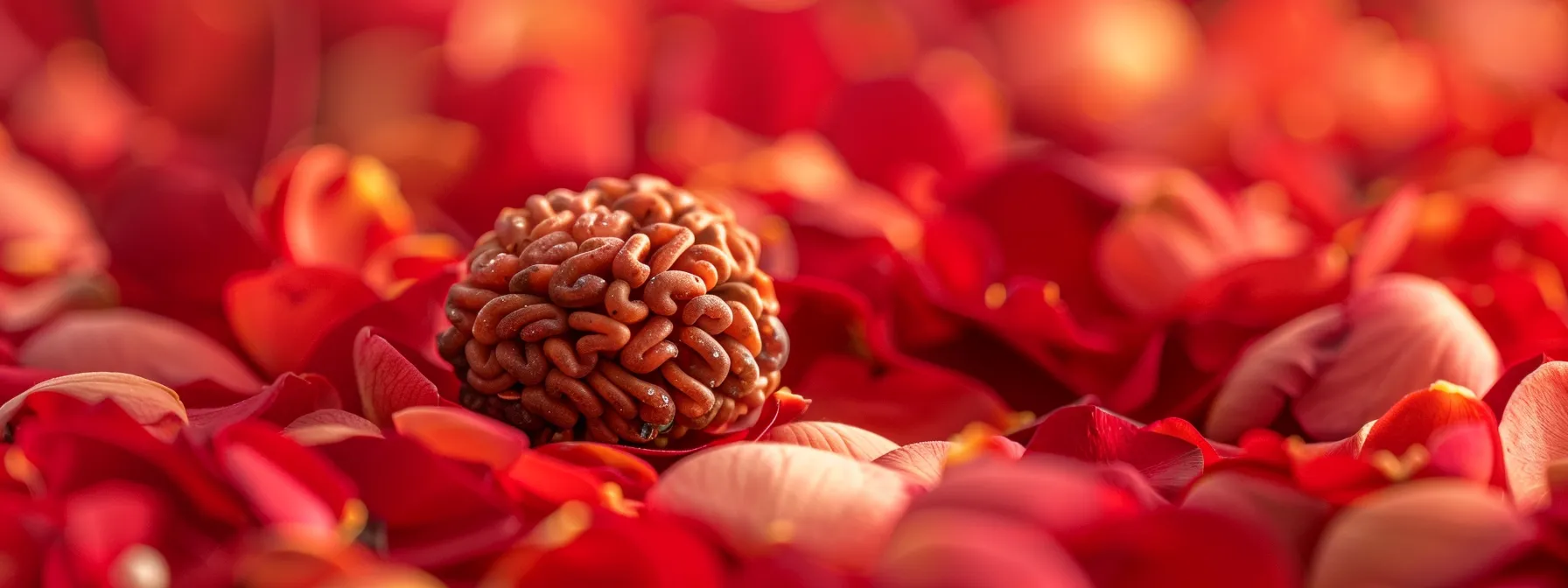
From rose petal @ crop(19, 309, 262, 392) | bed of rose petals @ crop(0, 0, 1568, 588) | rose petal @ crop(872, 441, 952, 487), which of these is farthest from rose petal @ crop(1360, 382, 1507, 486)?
rose petal @ crop(19, 309, 262, 392)

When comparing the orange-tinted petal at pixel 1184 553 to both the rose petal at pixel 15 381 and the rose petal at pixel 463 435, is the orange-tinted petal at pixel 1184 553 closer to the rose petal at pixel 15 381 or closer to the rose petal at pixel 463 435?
the rose petal at pixel 463 435

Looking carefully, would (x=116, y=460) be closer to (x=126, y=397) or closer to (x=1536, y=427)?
(x=126, y=397)

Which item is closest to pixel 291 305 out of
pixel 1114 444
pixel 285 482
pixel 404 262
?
pixel 404 262

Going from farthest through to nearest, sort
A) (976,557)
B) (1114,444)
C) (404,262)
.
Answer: (404,262)
(1114,444)
(976,557)

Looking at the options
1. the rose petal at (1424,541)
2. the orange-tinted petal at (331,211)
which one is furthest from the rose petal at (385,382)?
the rose petal at (1424,541)

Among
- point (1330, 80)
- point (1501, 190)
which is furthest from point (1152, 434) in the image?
point (1330, 80)

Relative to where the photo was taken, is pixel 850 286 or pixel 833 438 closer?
pixel 833 438
